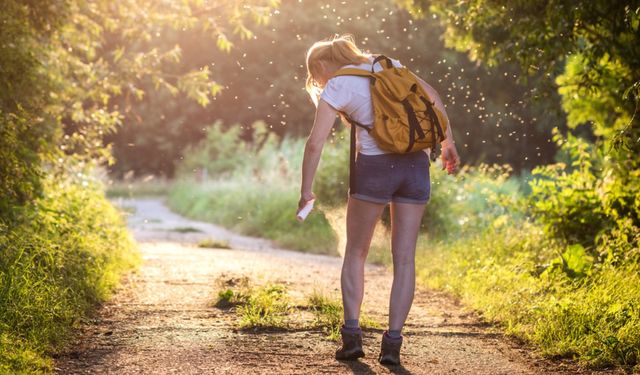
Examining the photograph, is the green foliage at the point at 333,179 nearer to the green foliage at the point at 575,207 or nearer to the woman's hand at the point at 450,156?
the green foliage at the point at 575,207

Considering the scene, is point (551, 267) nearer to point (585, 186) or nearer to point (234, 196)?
point (585, 186)

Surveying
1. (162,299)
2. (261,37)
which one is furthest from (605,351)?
(261,37)

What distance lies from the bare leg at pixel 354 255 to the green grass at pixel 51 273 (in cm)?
166

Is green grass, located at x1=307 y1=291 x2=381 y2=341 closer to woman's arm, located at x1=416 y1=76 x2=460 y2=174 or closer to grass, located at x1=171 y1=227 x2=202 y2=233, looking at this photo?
woman's arm, located at x1=416 y1=76 x2=460 y2=174

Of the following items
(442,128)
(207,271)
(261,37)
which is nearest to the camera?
(442,128)

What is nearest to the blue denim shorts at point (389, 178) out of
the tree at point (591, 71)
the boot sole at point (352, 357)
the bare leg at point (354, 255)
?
the bare leg at point (354, 255)

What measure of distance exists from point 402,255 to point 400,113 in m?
0.82

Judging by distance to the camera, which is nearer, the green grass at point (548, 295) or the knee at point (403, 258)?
the knee at point (403, 258)

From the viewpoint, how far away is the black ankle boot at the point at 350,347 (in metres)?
4.90

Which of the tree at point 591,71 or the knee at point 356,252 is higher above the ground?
the tree at point 591,71

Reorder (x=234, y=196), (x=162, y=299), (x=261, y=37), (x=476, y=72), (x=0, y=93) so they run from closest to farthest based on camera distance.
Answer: (x=162, y=299), (x=0, y=93), (x=234, y=196), (x=476, y=72), (x=261, y=37)

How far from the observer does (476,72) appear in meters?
33.8

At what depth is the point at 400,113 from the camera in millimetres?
4707

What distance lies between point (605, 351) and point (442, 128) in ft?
5.12
